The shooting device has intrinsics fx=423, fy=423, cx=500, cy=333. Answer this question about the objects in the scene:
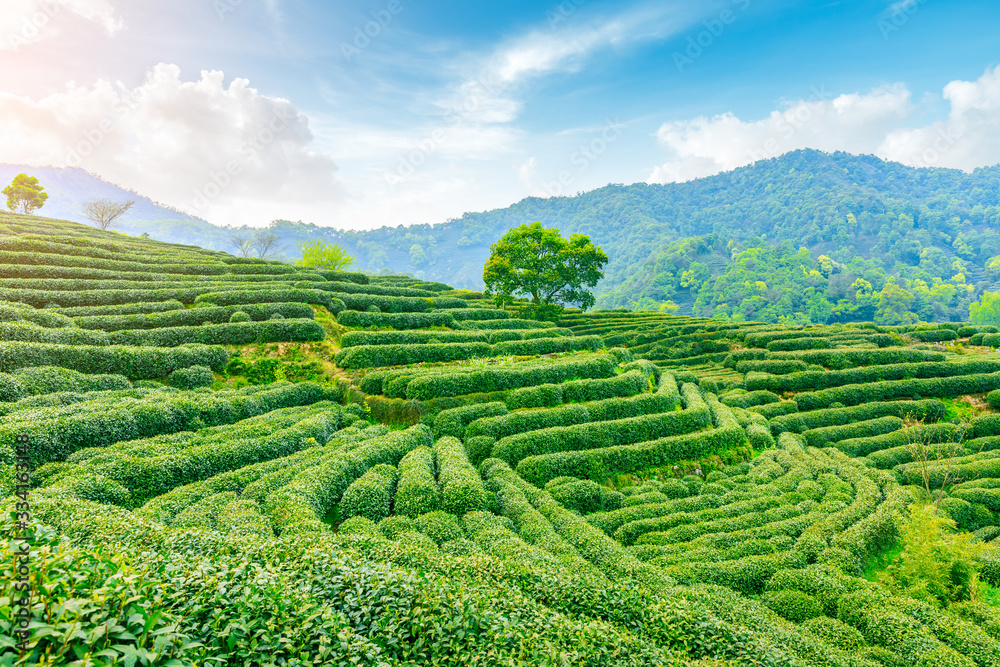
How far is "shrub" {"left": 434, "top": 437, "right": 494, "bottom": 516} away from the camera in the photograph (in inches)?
579

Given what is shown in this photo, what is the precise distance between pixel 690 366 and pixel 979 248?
201833 mm

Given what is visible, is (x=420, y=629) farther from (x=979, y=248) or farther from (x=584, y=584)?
(x=979, y=248)

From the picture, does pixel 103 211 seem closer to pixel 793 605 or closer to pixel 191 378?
pixel 191 378

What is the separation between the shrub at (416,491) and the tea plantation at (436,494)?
0.08 metres

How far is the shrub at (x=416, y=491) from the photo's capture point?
14.3m

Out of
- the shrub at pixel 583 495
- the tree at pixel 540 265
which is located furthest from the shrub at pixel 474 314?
the shrub at pixel 583 495

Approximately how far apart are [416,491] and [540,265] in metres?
43.3

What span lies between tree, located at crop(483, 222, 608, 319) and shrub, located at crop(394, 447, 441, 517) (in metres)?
39.2

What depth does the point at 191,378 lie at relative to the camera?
2269 cm

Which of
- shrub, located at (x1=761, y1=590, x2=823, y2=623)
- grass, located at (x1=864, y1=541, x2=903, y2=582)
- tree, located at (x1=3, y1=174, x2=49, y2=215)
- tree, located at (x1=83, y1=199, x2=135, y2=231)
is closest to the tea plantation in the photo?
shrub, located at (x1=761, y1=590, x2=823, y2=623)

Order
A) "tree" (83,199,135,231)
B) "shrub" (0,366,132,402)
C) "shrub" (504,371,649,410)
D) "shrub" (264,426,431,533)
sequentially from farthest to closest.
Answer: "tree" (83,199,135,231) → "shrub" (504,371,649,410) → "shrub" (0,366,132,402) → "shrub" (264,426,431,533)

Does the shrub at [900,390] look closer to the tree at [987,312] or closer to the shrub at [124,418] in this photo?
the shrub at [124,418]

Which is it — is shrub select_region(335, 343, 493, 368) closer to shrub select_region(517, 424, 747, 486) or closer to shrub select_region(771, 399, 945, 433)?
shrub select_region(517, 424, 747, 486)

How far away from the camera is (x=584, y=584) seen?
9.64 m
